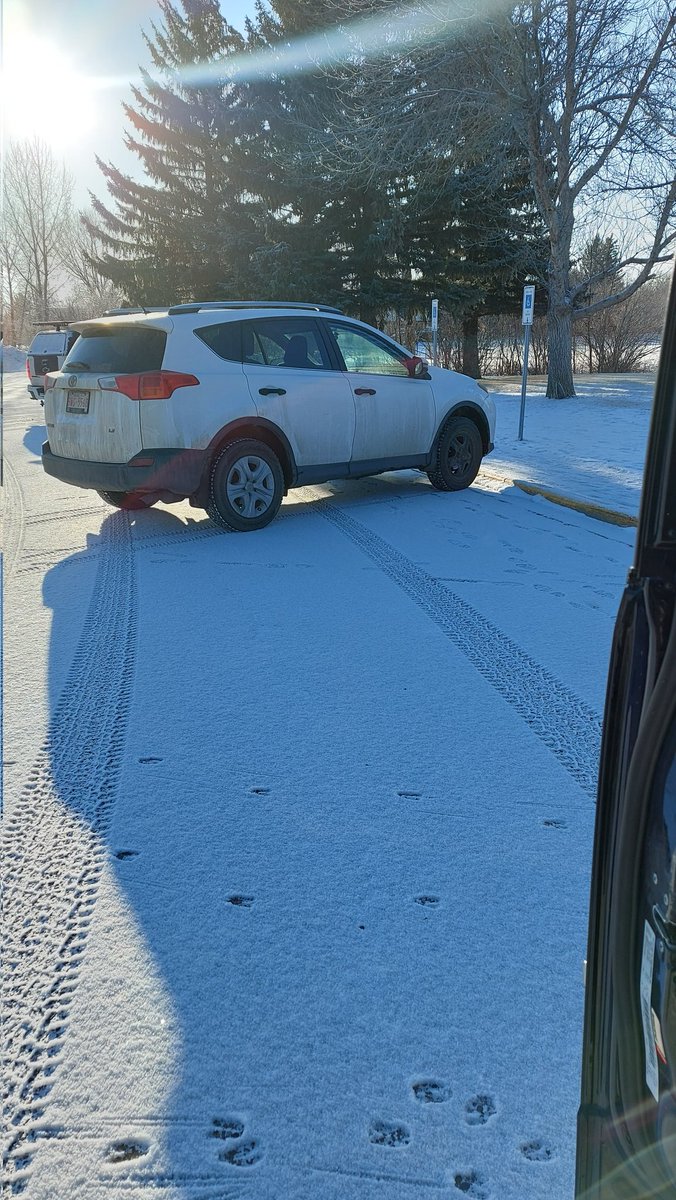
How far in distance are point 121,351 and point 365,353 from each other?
250cm

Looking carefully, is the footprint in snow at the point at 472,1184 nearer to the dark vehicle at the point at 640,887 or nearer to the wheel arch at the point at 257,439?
the dark vehicle at the point at 640,887

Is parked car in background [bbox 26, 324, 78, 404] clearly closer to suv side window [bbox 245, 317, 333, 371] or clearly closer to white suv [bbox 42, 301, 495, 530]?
Answer: white suv [bbox 42, 301, 495, 530]

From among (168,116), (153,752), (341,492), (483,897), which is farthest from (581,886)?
(168,116)

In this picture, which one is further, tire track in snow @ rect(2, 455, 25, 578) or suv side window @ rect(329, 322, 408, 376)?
suv side window @ rect(329, 322, 408, 376)

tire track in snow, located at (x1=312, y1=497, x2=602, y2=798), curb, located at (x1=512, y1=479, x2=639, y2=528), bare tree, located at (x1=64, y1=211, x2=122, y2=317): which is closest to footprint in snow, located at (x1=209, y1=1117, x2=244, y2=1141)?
tire track in snow, located at (x1=312, y1=497, x2=602, y2=798)

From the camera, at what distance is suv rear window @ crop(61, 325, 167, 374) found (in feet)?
24.0

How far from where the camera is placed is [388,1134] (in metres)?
1.84

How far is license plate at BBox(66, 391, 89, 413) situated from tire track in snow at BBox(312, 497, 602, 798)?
284 cm

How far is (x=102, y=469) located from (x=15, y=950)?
5.41 meters

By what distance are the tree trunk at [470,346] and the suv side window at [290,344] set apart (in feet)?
79.9

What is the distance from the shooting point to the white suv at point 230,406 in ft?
Answer: 23.7

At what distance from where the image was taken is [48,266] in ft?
237

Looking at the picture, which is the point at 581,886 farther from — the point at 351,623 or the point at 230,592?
the point at 230,592

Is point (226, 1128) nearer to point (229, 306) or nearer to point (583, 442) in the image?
point (229, 306)
